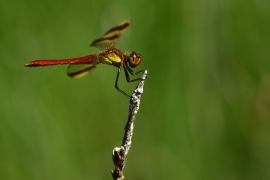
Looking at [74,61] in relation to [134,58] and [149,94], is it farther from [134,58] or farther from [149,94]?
[149,94]

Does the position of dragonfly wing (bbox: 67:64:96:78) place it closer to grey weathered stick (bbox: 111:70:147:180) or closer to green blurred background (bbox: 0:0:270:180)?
green blurred background (bbox: 0:0:270:180)

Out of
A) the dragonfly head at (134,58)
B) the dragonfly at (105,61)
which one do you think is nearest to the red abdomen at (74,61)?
the dragonfly at (105,61)

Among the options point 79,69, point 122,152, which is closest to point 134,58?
point 79,69

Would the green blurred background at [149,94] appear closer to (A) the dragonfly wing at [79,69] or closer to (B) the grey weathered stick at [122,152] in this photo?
(A) the dragonfly wing at [79,69]

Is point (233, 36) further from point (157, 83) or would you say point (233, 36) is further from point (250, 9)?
point (157, 83)

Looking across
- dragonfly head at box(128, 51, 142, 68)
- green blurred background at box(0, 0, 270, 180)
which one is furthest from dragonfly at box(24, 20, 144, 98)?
green blurred background at box(0, 0, 270, 180)

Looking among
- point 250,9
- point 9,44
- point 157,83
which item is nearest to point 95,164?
point 157,83
